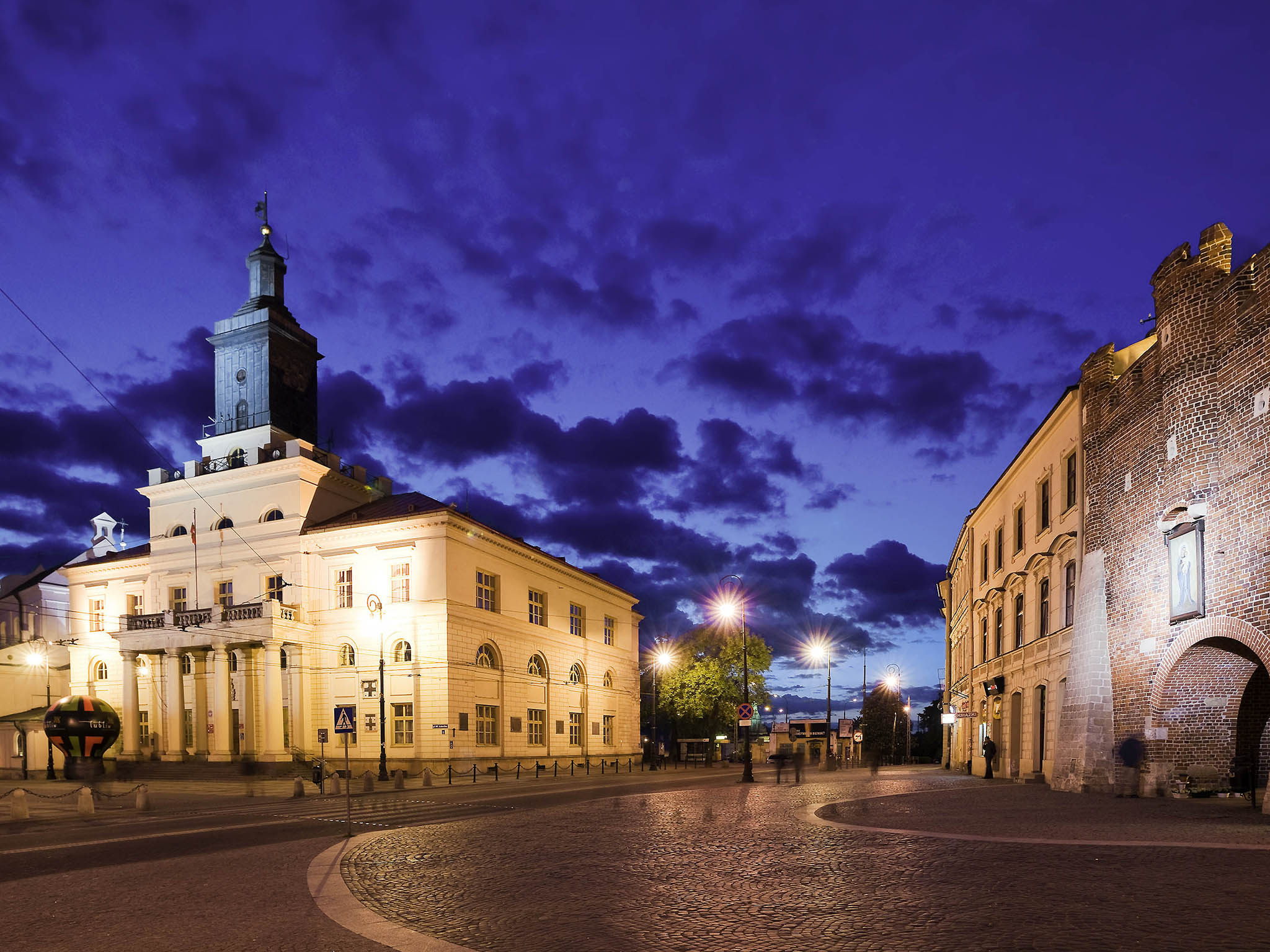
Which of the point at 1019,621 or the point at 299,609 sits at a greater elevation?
the point at 1019,621

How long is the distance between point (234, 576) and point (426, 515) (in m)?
12.3

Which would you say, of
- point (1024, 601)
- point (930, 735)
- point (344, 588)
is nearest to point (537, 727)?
point (344, 588)

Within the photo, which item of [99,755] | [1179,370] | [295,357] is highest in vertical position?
[295,357]

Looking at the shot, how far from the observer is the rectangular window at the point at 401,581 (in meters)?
42.9

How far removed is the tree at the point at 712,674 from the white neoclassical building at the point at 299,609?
7667 mm

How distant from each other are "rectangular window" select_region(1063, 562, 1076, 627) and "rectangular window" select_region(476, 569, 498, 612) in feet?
89.2

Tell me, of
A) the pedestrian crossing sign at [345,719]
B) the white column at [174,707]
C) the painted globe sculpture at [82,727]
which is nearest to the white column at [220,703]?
the white column at [174,707]

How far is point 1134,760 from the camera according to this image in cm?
2097

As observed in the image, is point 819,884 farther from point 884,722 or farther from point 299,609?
point 884,722

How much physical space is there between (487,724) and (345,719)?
2818cm

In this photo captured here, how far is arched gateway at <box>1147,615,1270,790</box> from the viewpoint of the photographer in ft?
63.9

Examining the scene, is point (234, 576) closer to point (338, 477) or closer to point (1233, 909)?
point (338, 477)

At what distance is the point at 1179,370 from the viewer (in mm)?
19953

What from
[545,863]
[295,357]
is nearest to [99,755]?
[295,357]
